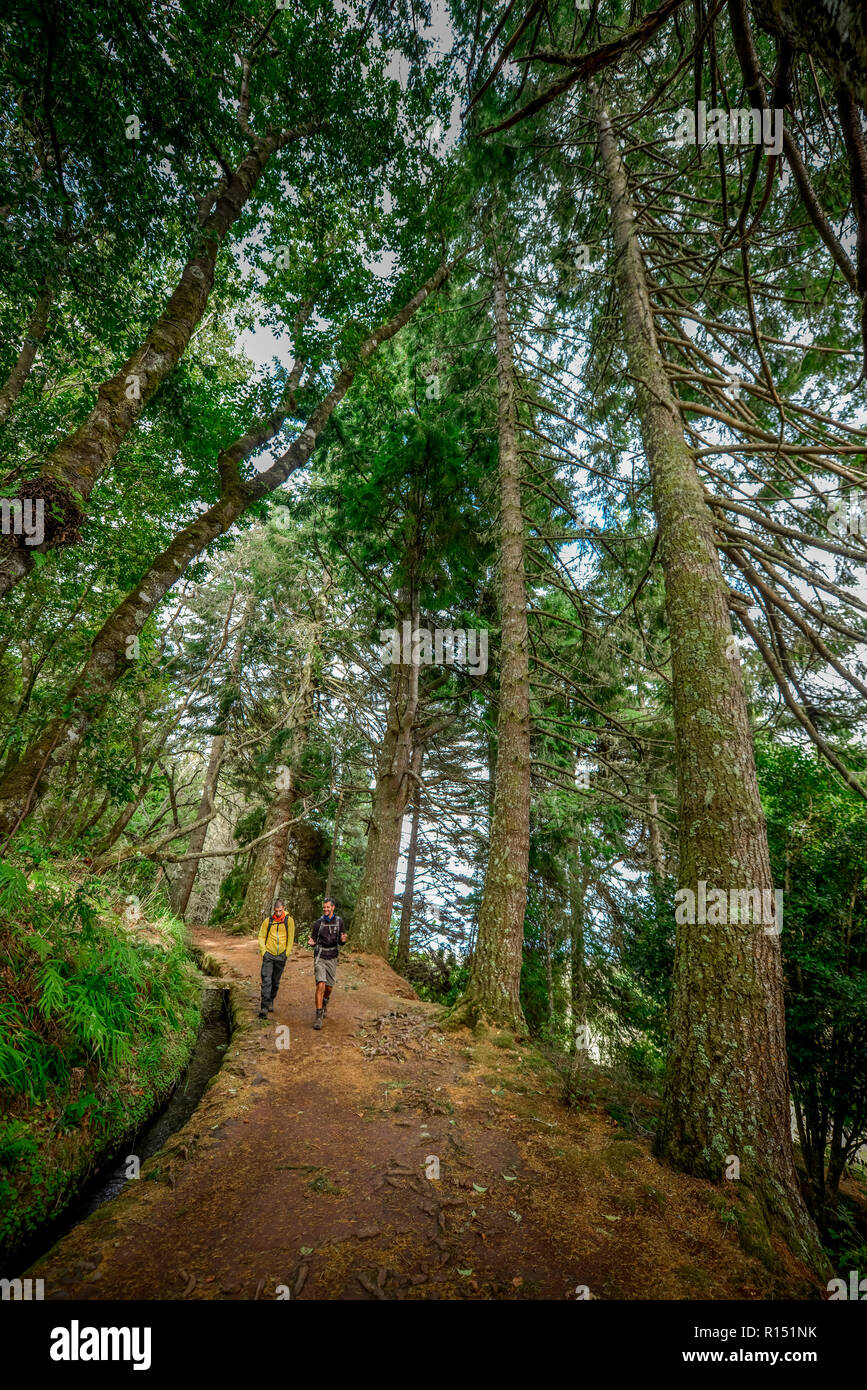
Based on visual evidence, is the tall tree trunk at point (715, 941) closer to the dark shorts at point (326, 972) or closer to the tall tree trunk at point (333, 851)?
the dark shorts at point (326, 972)

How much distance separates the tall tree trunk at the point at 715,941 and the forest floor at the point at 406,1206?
331 millimetres

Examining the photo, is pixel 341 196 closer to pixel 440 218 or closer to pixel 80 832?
pixel 440 218

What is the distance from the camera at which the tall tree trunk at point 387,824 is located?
11.7 meters

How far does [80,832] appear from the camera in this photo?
288 inches

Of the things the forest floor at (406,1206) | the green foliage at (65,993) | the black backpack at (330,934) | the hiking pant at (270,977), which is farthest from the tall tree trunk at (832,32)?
the hiking pant at (270,977)

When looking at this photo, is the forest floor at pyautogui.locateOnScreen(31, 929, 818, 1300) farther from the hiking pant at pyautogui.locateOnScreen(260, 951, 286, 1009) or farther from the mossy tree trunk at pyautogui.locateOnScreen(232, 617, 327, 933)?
the mossy tree trunk at pyautogui.locateOnScreen(232, 617, 327, 933)

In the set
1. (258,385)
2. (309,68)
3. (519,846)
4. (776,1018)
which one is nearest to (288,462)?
(258,385)

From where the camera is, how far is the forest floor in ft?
8.77

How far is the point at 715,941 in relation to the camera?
3.87 metres

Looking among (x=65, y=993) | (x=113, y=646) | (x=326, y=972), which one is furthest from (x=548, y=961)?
(x=113, y=646)

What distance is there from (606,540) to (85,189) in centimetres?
836

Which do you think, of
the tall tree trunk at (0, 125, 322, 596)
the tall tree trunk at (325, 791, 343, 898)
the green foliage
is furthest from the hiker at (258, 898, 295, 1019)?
the tall tree trunk at (325, 791, 343, 898)

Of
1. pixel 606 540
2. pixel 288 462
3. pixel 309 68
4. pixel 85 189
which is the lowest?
pixel 606 540

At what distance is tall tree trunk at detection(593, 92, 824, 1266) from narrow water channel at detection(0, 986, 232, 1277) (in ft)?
14.6
